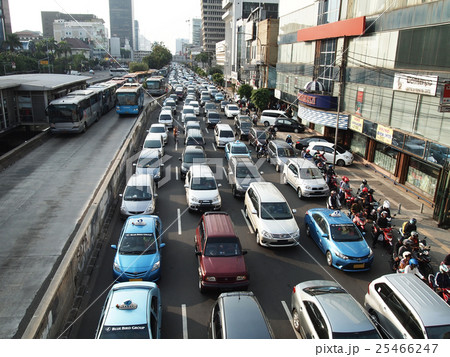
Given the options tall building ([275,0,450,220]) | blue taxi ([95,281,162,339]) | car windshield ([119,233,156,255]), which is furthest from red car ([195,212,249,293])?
tall building ([275,0,450,220])

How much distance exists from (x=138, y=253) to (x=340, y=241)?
6907mm

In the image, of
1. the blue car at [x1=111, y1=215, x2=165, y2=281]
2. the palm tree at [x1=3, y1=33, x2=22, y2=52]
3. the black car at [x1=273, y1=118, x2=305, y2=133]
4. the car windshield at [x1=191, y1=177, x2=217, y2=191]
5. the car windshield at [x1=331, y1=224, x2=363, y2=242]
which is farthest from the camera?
the palm tree at [x1=3, y1=33, x2=22, y2=52]

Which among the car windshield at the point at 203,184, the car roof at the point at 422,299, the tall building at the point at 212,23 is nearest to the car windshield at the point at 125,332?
the car roof at the point at 422,299

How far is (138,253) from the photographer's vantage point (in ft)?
39.7

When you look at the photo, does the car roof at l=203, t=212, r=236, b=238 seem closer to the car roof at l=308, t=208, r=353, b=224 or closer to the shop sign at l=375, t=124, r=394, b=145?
the car roof at l=308, t=208, r=353, b=224

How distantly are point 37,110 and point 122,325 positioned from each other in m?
27.8

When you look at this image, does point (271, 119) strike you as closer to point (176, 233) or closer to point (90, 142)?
point (90, 142)

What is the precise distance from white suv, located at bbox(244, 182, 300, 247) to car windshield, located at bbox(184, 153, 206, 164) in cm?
637

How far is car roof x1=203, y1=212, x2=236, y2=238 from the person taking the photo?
40.6 ft

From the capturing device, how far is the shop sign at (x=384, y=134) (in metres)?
22.4

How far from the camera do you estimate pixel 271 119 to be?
3969cm
